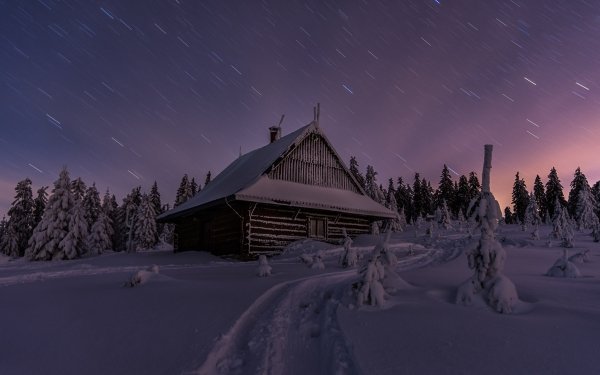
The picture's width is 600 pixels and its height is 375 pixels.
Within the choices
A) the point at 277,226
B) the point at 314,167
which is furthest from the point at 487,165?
the point at 314,167

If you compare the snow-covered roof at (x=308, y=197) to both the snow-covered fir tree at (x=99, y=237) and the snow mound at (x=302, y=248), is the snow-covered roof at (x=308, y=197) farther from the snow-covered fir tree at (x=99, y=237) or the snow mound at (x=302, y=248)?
the snow-covered fir tree at (x=99, y=237)

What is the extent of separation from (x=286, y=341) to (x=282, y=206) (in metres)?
14.3

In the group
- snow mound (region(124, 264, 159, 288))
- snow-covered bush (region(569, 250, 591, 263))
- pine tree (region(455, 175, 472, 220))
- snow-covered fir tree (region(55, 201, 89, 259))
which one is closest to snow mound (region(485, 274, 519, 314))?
snow mound (region(124, 264, 159, 288))

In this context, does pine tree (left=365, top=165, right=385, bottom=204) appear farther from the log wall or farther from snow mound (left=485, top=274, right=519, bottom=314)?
snow mound (left=485, top=274, right=519, bottom=314)

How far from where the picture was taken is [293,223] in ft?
67.1

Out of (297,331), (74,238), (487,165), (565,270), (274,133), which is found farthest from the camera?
(74,238)

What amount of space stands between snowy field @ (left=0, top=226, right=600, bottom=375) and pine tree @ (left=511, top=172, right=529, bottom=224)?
79.3 m

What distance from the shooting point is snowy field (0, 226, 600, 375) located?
391cm

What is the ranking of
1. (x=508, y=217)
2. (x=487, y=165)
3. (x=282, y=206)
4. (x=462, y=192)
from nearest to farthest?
(x=487, y=165), (x=282, y=206), (x=462, y=192), (x=508, y=217)

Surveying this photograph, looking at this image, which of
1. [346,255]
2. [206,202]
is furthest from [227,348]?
[206,202]

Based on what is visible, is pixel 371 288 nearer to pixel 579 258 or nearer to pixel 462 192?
pixel 579 258

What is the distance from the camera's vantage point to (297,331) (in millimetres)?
5711

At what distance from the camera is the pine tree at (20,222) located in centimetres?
4775

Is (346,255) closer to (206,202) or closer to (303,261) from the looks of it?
(303,261)
